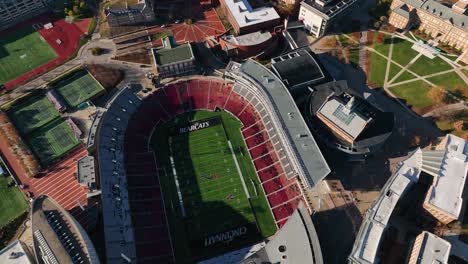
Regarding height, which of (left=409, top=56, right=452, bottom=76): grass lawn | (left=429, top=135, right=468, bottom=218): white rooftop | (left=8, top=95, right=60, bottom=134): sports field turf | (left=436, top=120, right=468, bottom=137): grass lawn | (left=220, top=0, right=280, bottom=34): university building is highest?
(left=220, top=0, right=280, bottom=34): university building

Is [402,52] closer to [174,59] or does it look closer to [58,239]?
[174,59]

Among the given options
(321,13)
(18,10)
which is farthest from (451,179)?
(18,10)

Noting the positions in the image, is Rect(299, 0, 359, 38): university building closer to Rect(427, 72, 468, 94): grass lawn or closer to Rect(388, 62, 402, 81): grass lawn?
Rect(388, 62, 402, 81): grass lawn

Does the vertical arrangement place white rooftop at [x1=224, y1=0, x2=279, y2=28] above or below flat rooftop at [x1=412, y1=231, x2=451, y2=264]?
above

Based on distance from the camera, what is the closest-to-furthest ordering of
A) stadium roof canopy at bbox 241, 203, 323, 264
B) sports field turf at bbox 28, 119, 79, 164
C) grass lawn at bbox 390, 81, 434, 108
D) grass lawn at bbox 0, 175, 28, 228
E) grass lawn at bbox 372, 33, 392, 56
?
stadium roof canopy at bbox 241, 203, 323, 264 < grass lawn at bbox 0, 175, 28, 228 < sports field turf at bbox 28, 119, 79, 164 < grass lawn at bbox 390, 81, 434, 108 < grass lawn at bbox 372, 33, 392, 56

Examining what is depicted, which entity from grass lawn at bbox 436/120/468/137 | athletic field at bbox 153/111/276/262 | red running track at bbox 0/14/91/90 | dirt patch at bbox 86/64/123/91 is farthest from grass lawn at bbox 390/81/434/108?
red running track at bbox 0/14/91/90

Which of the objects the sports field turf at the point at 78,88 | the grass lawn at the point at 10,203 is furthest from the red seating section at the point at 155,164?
the grass lawn at the point at 10,203

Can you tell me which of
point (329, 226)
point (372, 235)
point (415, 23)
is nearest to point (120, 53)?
point (329, 226)

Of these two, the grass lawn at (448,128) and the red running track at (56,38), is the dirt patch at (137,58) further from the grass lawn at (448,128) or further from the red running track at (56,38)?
the grass lawn at (448,128)
